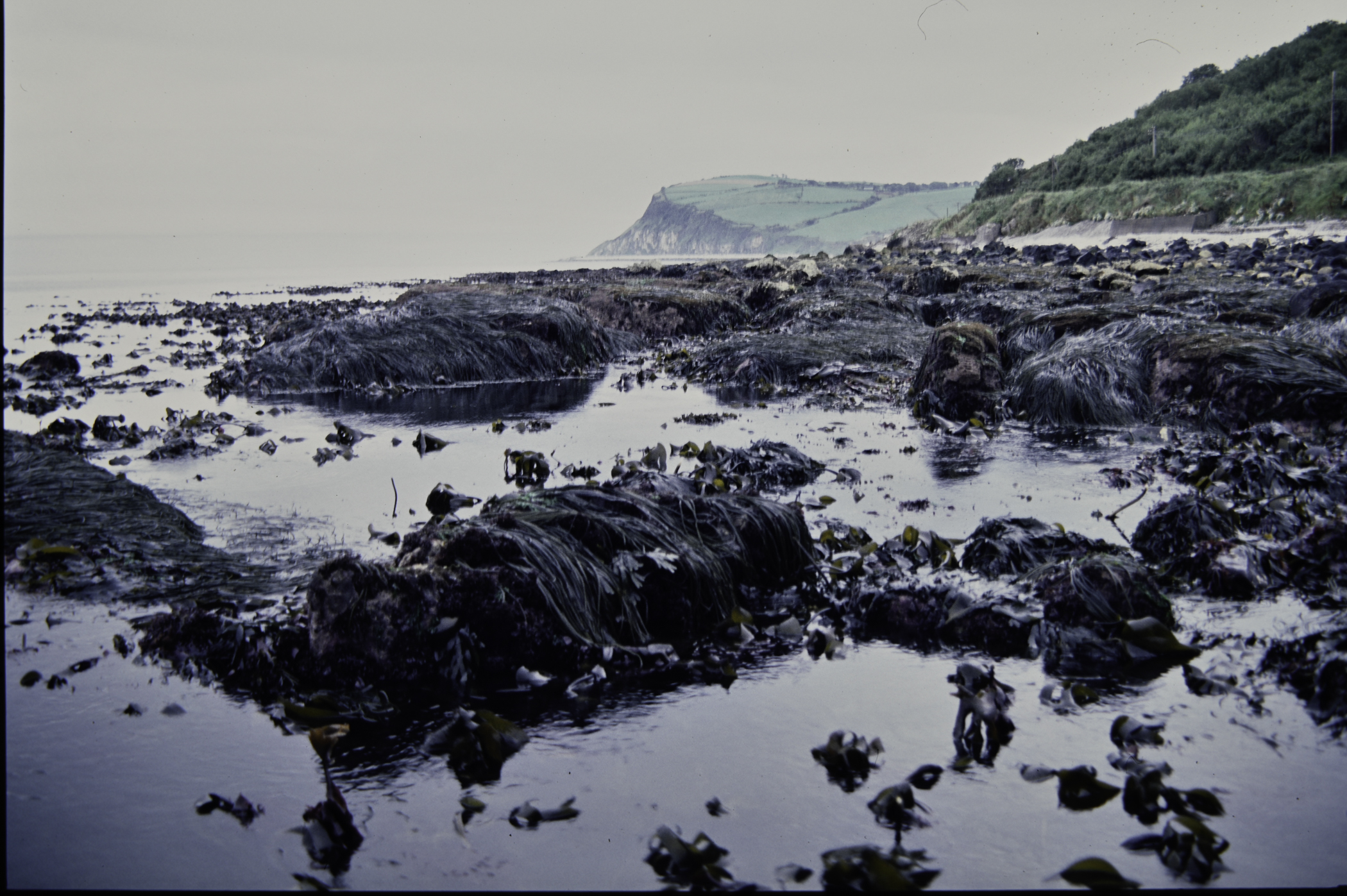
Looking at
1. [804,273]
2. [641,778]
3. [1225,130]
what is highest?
[1225,130]

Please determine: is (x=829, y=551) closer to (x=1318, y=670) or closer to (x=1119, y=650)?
(x=1119, y=650)

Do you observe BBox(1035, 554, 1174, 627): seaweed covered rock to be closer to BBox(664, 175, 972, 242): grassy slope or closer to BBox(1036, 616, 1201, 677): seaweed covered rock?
BBox(1036, 616, 1201, 677): seaweed covered rock

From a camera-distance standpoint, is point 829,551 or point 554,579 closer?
point 554,579

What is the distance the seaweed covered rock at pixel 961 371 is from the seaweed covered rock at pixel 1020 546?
3815 mm

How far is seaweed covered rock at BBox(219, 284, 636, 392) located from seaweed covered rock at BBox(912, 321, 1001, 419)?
16.9 ft

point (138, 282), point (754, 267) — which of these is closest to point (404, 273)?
point (138, 282)

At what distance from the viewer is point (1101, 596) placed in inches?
127

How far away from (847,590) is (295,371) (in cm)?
889

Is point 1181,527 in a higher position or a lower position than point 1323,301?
lower

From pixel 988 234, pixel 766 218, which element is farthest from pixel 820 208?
pixel 988 234

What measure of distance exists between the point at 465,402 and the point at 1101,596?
7.42 m

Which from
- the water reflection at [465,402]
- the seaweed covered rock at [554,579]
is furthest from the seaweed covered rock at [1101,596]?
the water reflection at [465,402]

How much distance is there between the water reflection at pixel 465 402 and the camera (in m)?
8.59

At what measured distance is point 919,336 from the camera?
12.5 meters
